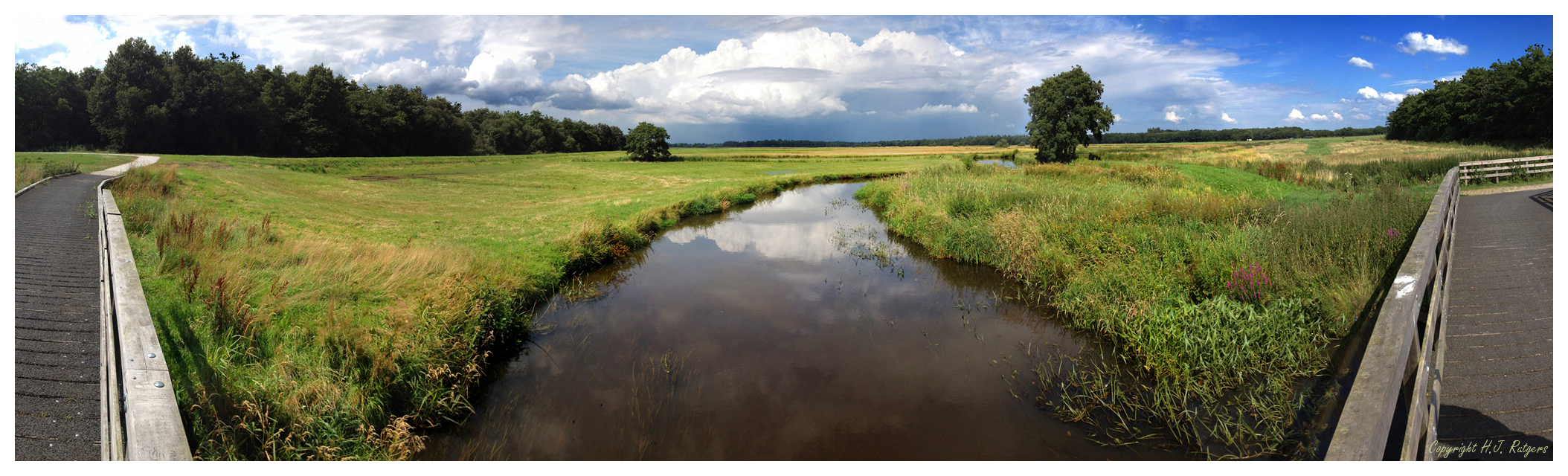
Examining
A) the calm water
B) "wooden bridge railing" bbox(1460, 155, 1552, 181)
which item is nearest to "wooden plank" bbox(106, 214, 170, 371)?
the calm water

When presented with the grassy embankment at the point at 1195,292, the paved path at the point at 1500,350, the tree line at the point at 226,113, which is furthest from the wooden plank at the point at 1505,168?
the tree line at the point at 226,113

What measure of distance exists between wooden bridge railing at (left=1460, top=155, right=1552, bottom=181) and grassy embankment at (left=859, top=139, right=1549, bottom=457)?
10.3 metres

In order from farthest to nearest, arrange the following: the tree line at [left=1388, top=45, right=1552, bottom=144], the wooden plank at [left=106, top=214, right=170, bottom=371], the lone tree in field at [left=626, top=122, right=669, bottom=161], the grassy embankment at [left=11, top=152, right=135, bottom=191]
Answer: the lone tree in field at [left=626, top=122, right=669, bottom=161] < the tree line at [left=1388, top=45, right=1552, bottom=144] < the grassy embankment at [left=11, top=152, right=135, bottom=191] < the wooden plank at [left=106, top=214, right=170, bottom=371]

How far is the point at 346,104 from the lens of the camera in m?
61.2

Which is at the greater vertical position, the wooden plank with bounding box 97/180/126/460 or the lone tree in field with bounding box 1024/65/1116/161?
the lone tree in field with bounding box 1024/65/1116/161

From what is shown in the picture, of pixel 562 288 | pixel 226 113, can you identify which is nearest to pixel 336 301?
pixel 562 288

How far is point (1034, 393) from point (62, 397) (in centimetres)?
883

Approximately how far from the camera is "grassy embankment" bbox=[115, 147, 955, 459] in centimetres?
514

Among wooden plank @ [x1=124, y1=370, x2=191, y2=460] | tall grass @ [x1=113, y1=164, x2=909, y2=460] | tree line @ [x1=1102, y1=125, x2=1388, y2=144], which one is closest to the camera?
wooden plank @ [x1=124, y1=370, x2=191, y2=460]

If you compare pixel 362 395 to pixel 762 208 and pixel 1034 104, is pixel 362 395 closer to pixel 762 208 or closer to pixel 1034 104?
pixel 762 208

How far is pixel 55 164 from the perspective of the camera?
23.1 meters

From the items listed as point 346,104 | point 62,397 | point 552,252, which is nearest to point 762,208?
point 552,252

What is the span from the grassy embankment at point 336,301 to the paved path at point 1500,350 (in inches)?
314

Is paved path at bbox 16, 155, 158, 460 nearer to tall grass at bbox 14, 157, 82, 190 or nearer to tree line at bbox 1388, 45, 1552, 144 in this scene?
tall grass at bbox 14, 157, 82, 190
